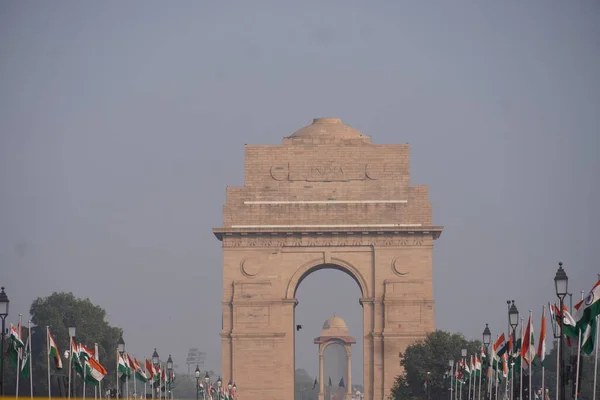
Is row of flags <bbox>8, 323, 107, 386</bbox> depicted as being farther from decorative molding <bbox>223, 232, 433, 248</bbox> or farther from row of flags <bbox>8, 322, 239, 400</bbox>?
decorative molding <bbox>223, 232, 433, 248</bbox>

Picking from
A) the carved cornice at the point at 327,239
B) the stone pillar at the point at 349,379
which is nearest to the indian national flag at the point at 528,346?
the carved cornice at the point at 327,239

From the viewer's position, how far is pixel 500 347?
52.4m

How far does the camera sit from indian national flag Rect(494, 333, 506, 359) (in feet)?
167

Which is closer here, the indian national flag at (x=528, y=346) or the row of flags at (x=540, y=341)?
the row of flags at (x=540, y=341)

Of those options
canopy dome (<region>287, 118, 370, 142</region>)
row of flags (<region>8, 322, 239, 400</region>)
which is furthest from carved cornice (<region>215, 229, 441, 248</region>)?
row of flags (<region>8, 322, 239, 400</region>)

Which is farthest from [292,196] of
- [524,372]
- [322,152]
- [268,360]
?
[524,372]

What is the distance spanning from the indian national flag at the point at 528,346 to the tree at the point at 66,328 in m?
50.4

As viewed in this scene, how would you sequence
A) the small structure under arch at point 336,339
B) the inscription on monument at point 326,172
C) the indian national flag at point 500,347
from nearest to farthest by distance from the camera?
the indian national flag at point 500,347, the inscription on monument at point 326,172, the small structure under arch at point 336,339

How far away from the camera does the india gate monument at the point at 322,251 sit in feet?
272

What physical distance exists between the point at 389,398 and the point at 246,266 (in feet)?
34.9

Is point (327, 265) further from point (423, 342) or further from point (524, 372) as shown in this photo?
point (524, 372)

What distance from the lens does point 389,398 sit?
Result: 79938mm

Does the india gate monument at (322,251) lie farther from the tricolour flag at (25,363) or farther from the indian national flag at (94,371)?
the tricolour flag at (25,363)

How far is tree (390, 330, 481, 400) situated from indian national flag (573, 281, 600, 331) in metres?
Result: 37.7
